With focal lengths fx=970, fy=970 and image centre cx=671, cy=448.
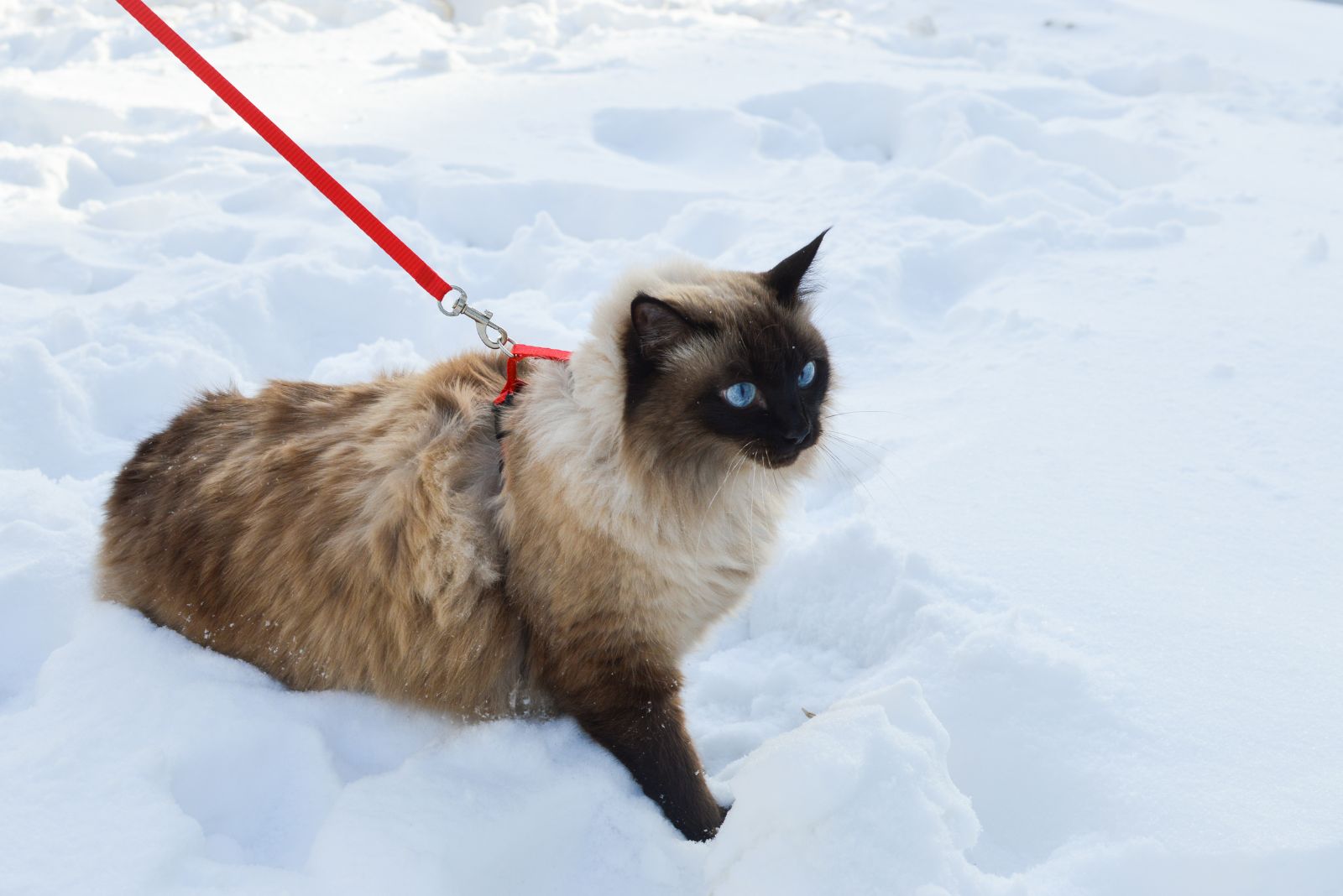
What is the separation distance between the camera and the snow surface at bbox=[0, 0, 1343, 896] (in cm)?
163

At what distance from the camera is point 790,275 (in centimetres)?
202

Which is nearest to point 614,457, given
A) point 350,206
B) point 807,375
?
point 807,375

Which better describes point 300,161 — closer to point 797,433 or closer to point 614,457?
point 614,457

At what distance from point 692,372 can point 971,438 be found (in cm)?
127

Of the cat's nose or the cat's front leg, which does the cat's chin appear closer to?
the cat's nose

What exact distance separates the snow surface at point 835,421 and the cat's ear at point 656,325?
0.75m

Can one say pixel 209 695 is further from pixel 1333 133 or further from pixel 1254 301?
pixel 1333 133

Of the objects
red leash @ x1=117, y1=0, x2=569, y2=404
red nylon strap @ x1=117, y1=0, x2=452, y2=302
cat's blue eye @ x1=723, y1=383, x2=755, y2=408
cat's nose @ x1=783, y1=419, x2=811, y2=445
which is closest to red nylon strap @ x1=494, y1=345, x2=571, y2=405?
red leash @ x1=117, y1=0, x2=569, y2=404

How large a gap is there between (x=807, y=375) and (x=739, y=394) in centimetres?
17

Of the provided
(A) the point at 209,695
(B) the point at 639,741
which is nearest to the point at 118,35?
(A) the point at 209,695

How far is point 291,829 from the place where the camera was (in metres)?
1.69

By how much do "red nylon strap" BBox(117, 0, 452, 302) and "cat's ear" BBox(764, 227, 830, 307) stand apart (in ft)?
2.46

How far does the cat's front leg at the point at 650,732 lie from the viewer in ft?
5.83

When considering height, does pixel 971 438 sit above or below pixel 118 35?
below
